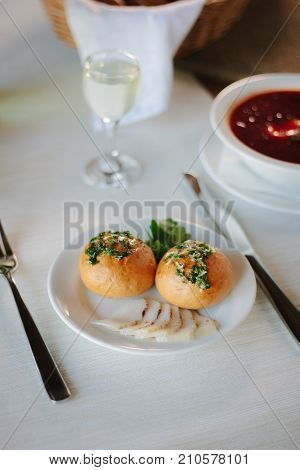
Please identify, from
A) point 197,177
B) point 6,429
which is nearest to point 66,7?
point 197,177

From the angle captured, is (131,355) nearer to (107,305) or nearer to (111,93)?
(107,305)

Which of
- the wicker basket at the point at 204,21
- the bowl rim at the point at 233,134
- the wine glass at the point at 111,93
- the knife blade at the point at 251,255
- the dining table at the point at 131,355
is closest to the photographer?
the dining table at the point at 131,355

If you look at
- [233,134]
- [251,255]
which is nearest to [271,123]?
[233,134]

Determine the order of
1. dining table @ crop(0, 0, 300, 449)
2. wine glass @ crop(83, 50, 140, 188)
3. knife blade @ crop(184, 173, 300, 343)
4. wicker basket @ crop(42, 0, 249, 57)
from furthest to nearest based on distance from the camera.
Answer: wicker basket @ crop(42, 0, 249, 57) < wine glass @ crop(83, 50, 140, 188) < knife blade @ crop(184, 173, 300, 343) < dining table @ crop(0, 0, 300, 449)

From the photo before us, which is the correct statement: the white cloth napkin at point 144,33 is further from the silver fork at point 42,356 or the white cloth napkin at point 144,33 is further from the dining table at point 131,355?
the silver fork at point 42,356

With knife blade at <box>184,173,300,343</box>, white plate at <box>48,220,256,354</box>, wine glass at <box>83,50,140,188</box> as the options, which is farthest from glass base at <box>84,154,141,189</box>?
white plate at <box>48,220,256,354</box>

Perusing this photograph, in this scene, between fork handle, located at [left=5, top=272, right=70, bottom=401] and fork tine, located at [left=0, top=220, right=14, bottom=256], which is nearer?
fork handle, located at [left=5, top=272, right=70, bottom=401]

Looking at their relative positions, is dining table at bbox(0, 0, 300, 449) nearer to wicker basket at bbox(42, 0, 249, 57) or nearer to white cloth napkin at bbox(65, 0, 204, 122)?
white cloth napkin at bbox(65, 0, 204, 122)

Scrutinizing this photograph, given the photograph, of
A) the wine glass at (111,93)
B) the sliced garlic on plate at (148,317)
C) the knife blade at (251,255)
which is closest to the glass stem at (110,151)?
the wine glass at (111,93)

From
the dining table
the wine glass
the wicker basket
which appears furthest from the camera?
the wicker basket
